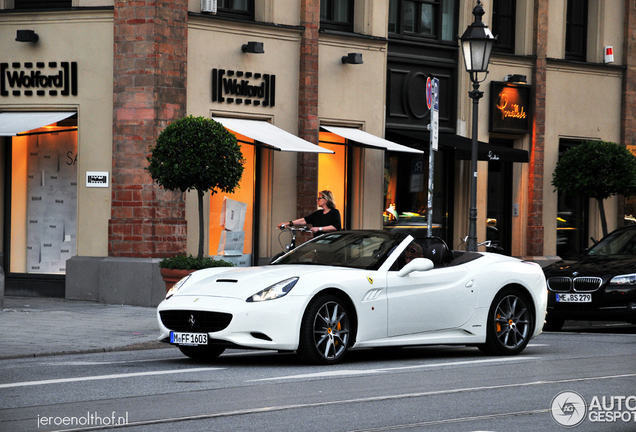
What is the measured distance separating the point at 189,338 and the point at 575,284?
276 inches

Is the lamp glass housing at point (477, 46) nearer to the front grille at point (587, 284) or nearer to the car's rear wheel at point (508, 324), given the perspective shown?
the front grille at point (587, 284)

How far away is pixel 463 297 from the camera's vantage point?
1067 cm

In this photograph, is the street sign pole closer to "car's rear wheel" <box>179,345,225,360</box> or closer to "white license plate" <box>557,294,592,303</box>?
"white license plate" <box>557,294,592,303</box>

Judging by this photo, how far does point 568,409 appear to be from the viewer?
731 cm

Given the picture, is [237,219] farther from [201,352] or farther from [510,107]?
[201,352]

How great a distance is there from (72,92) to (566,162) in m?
11.2

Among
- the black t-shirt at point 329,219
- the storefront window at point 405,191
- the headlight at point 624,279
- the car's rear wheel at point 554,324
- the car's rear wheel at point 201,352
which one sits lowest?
the car's rear wheel at point 554,324

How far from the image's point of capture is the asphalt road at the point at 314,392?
6.58 metres

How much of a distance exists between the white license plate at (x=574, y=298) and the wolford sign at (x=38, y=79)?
29.5 ft

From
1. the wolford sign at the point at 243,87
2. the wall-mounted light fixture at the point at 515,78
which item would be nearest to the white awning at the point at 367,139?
the wolford sign at the point at 243,87

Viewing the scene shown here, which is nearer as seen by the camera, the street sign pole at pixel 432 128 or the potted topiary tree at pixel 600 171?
the street sign pole at pixel 432 128

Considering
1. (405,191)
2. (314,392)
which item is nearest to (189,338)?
(314,392)

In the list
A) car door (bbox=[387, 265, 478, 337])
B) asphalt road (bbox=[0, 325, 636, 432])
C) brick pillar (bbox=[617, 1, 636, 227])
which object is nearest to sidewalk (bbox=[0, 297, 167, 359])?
asphalt road (bbox=[0, 325, 636, 432])

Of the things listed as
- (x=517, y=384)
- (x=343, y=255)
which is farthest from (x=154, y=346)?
(x=517, y=384)
